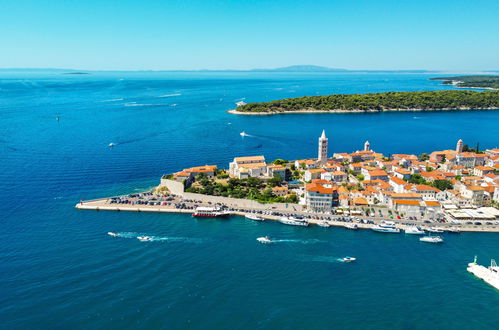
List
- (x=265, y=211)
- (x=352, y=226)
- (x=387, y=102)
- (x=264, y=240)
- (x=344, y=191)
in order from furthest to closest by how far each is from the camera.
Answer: (x=387, y=102)
(x=344, y=191)
(x=265, y=211)
(x=352, y=226)
(x=264, y=240)

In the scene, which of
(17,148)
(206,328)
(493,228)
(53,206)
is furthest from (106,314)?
(17,148)

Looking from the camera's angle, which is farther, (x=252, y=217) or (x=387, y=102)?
(x=387, y=102)

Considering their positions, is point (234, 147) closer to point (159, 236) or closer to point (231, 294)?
point (159, 236)

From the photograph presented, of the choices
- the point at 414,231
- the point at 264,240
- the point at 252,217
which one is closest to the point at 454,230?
the point at 414,231

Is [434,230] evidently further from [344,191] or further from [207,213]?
[207,213]

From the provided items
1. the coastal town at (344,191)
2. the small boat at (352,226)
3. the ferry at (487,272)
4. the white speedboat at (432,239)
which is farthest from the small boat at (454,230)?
the small boat at (352,226)
